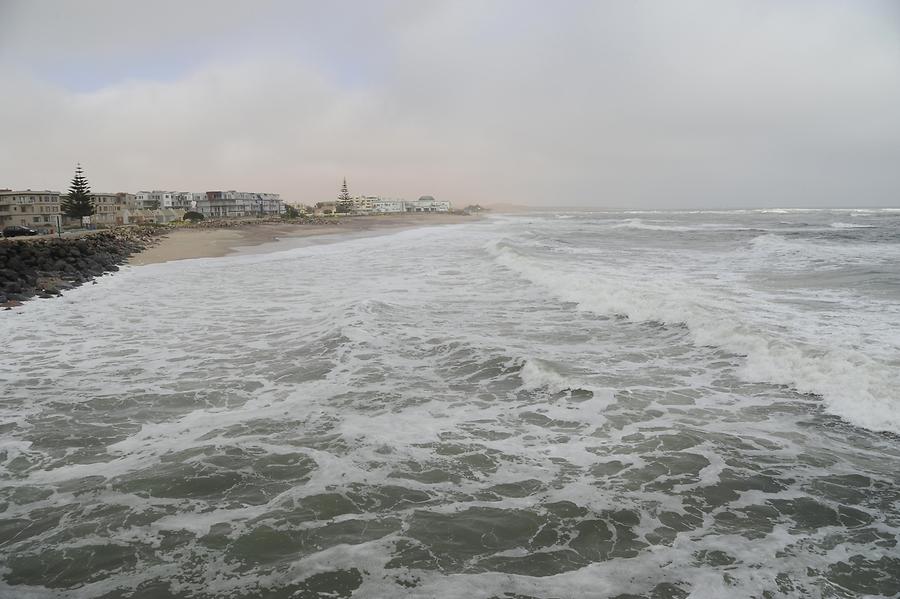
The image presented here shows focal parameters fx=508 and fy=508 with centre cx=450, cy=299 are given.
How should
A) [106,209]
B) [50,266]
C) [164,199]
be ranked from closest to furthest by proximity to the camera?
[50,266], [106,209], [164,199]

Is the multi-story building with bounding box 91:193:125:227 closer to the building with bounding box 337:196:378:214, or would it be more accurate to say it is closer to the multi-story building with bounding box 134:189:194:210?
the multi-story building with bounding box 134:189:194:210

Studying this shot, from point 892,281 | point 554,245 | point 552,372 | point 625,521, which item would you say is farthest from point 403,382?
point 554,245

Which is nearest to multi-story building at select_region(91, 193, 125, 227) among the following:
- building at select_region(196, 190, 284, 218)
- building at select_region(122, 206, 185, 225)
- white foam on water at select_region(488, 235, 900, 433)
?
building at select_region(122, 206, 185, 225)

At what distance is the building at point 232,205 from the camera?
370 ft

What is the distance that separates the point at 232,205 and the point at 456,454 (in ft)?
402

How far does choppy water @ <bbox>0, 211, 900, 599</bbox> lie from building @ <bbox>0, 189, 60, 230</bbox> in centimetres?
6294

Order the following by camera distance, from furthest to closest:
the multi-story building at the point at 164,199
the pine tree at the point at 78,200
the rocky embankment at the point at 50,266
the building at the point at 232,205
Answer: the building at the point at 232,205 → the multi-story building at the point at 164,199 → the pine tree at the point at 78,200 → the rocky embankment at the point at 50,266

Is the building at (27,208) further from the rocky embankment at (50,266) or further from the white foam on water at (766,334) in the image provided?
the white foam on water at (766,334)

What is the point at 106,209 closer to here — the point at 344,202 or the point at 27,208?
the point at 27,208

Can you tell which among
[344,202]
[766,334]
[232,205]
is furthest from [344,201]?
[766,334]

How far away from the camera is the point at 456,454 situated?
18.4ft

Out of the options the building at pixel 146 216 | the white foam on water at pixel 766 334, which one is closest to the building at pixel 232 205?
the building at pixel 146 216

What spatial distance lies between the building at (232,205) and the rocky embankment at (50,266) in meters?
83.6

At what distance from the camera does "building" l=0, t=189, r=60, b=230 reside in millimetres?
59438
